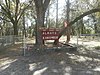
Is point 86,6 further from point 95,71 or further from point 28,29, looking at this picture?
point 95,71

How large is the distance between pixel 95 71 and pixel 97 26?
2160 inches

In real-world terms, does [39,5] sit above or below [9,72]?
above

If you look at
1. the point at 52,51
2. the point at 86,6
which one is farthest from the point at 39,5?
the point at 86,6

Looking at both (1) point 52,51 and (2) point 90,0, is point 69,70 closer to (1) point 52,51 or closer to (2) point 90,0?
(1) point 52,51

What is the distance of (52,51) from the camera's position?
1288cm

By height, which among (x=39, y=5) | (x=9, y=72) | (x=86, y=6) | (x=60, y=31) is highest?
(x=86, y=6)

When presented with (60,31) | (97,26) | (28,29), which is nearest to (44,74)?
(60,31)

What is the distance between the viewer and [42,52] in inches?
488

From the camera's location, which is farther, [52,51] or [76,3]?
[76,3]

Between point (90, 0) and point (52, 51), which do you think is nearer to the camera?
point (52, 51)

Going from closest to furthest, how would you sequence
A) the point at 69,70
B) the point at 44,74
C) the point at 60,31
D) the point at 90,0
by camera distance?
1. the point at 44,74
2. the point at 69,70
3. the point at 60,31
4. the point at 90,0

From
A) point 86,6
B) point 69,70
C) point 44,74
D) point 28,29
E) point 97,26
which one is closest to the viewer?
point 44,74

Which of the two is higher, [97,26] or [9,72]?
[97,26]

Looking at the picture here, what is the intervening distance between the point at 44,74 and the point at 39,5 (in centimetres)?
869
